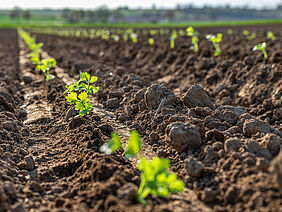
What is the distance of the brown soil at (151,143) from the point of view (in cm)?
236

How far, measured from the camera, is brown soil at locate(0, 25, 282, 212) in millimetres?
2363

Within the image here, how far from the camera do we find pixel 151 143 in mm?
3648

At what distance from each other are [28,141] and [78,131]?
2.13 feet

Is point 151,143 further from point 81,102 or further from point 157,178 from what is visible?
point 157,178

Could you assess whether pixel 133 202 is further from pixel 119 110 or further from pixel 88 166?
pixel 119 110

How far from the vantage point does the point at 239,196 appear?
2.29 m

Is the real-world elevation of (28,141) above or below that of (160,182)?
below

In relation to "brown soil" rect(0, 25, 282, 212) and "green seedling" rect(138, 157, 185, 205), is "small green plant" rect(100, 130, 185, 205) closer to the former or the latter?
"green seedling" rect(138, 157, 185, 205)

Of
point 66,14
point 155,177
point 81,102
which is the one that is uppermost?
point 66,14

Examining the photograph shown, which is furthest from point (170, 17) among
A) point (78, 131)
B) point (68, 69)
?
point (78, 131)

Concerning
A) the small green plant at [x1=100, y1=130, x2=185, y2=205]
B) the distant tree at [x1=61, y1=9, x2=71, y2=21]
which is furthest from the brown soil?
the distant tree at [x1=61, y1=9, x2=71, y2=21]

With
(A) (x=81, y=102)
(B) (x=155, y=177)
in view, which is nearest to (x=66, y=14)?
(A) (x=81, y=102)

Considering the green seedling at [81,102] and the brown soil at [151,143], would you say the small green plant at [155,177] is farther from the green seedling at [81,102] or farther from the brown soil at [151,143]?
the green seedling at [81,102]

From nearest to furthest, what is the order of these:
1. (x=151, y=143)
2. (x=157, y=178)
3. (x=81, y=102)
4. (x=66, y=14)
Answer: (x=157, y=178), (x=151, y=143), (x=81, y=102), (x=66, y=14)
